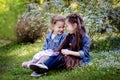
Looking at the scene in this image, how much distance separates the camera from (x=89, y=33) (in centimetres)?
1302

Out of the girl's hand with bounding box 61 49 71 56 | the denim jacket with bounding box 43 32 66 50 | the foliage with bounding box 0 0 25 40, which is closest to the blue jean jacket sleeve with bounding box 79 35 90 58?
the girl's hand with bounding box 61 49 71 56

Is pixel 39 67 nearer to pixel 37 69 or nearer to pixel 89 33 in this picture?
pixel 37 69

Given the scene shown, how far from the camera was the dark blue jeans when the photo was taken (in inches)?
366

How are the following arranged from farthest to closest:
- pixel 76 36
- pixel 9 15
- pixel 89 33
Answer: pixel 9 15, pixel 89 33, pixel 76 36

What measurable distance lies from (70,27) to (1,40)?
9206mm

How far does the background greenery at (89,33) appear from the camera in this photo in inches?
346

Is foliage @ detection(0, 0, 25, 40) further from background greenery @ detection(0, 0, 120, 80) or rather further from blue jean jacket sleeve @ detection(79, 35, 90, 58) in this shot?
blue jean jacket sleeve @ detection(79, 35, 90, 58)

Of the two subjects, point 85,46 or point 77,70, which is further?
point 85,46

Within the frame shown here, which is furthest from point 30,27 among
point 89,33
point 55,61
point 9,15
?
point 55,61

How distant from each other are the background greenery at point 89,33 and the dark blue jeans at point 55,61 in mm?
173

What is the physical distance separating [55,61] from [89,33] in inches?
152

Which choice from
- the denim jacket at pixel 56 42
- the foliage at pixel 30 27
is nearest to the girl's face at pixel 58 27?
the denim jacket at pixel 56 42

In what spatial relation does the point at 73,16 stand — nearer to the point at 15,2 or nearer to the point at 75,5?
the point at 75,5

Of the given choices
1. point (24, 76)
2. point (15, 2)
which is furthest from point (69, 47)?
point (15, 2)
